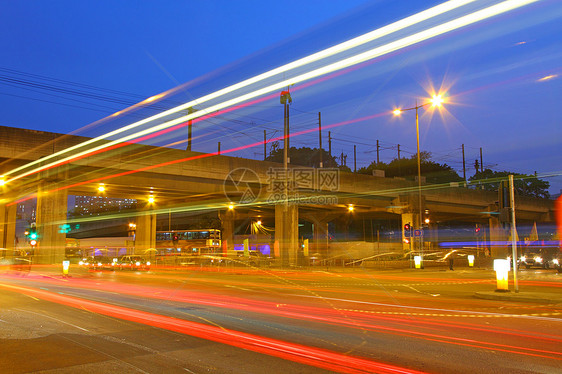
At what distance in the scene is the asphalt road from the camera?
6.78 m

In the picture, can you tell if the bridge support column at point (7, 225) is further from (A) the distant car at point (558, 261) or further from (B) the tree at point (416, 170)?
(B) the tree at point (416, 170)

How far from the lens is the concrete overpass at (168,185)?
33812 mm

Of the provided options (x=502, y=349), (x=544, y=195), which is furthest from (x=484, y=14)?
(x=544, y=195)

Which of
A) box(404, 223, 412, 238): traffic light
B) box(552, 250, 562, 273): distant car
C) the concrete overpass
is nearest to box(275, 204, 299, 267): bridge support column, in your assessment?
the concrete overpass

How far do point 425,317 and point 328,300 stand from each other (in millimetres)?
4250

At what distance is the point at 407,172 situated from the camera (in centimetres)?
9981

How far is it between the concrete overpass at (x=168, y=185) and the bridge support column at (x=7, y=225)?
4.3 inches

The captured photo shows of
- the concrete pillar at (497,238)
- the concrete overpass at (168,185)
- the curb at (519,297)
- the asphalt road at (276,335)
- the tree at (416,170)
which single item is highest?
the tree at (416,170)

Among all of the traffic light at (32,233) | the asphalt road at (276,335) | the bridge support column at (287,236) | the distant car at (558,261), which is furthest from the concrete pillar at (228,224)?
the asphalt road at (276,335)

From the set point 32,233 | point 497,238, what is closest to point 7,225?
point 32,233

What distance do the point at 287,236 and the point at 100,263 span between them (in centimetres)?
1474

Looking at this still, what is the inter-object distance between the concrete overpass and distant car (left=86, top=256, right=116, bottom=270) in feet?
8.65

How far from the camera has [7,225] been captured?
5916 cm

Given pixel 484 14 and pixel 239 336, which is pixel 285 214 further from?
pixel 239 336
